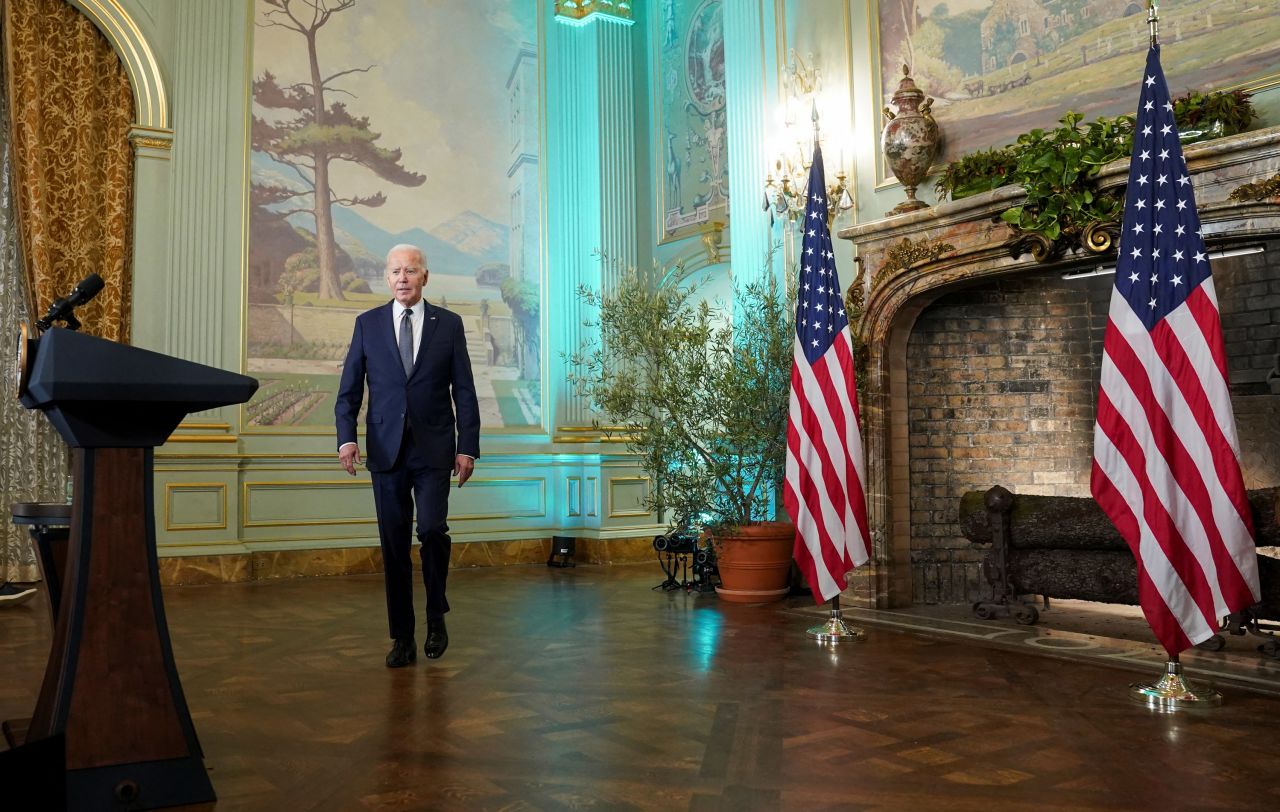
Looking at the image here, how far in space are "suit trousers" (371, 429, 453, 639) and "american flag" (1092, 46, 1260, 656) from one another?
250cm

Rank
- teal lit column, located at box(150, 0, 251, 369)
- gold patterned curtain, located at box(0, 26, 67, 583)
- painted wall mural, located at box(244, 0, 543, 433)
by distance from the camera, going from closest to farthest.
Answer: gold patterned curtain, located at box(0, 26, 67, 583) → teal lit column, located at box(150, 0, 251, 369) → painted wall mural, located at box(244, 0, 543, 433)

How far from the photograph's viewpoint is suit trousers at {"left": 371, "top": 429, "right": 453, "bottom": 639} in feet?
12.9

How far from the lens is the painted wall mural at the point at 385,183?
774 centimetres

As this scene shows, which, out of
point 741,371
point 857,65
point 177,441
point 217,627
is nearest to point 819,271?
point 741,371

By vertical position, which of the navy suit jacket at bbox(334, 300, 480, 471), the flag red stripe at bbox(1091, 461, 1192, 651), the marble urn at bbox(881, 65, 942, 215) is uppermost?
the marble urn at bbox(881, 65, 942, 215)

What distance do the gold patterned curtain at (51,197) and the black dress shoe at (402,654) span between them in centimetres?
419

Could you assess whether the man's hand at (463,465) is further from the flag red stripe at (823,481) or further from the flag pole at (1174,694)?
the flag pole at (1174,694)

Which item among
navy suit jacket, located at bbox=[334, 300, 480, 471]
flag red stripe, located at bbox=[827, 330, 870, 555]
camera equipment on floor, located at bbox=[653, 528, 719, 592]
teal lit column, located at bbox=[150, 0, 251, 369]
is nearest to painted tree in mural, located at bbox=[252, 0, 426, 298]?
teal lit column, located at bbox=[150, 0, 251, 369]

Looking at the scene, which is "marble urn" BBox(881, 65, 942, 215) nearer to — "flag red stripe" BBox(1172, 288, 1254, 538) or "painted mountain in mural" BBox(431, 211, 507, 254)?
"flag red stripe" BBox(1172, 288, 1254, 538)

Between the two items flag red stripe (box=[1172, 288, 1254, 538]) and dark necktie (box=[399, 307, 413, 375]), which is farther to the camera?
dark necktie (box=[399, 307, 413, 375])

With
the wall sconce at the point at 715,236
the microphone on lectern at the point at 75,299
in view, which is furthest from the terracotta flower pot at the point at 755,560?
the microphone on lectern at the point at 75,299

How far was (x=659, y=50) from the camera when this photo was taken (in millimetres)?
9602

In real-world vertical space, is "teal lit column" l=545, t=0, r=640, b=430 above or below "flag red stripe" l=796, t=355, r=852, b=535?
above

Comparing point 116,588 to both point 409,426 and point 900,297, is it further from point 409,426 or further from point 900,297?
point 900,297
